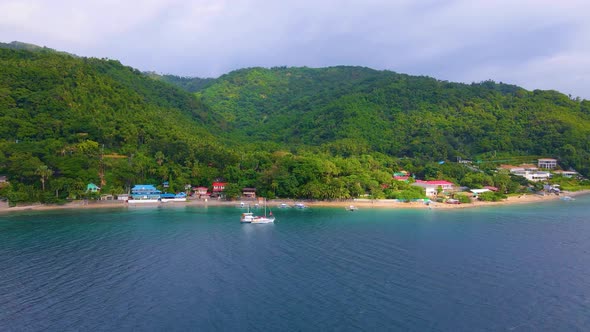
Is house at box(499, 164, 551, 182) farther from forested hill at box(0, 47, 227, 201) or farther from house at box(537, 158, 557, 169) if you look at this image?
forested hill at box(0, 47, 227, 201)

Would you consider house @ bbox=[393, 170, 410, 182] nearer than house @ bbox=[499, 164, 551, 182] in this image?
Yes

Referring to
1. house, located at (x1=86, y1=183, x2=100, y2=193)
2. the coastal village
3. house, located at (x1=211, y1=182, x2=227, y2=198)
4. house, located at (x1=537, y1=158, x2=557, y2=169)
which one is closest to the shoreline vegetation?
the coastal village

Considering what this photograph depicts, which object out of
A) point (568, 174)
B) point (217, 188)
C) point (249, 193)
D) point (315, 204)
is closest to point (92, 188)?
point (217, 188)

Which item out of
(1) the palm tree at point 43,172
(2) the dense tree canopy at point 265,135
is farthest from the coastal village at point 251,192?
(1) the palm tree at point 43,172

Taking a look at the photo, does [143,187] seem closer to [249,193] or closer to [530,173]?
[249,193]

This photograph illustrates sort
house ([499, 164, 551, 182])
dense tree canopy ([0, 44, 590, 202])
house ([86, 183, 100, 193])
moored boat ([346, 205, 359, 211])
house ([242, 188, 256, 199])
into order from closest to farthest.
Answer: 1. moored boat ([346, 205, 359, 211])
2. house ([86, 183, 100, 193])
3. dense tree canopy ([0, 44, 590, 202])
4. house ([242, 188, 256, 199])
5. house ([499, 164, 551, 182])

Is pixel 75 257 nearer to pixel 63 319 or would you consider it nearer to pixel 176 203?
pixel 63 319
